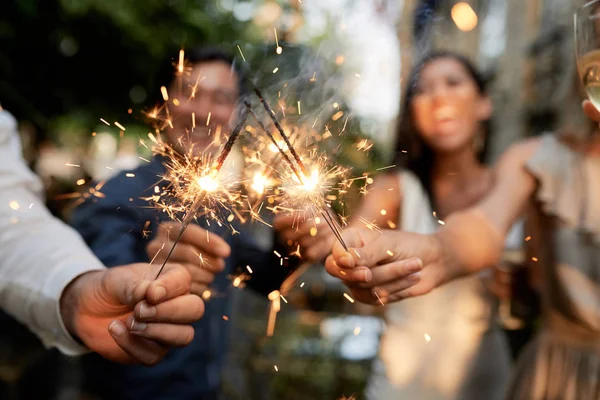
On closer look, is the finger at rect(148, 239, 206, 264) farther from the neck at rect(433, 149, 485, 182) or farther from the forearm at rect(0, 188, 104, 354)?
the neck at rect(433, 149, 485, 182)

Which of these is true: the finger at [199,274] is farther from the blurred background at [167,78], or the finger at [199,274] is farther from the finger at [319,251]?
the blurred background at [167,78]

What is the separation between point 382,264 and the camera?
4.53 ft

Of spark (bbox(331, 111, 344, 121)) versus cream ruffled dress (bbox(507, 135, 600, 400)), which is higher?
spark (bbox(331, 111, 344, 121))

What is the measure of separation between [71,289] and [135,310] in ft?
1.11

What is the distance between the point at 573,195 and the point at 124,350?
1.60 metres

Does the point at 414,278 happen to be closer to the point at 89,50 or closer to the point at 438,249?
the point at 438,249

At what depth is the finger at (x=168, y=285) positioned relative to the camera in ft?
3.54

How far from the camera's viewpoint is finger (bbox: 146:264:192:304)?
1079 millimetres

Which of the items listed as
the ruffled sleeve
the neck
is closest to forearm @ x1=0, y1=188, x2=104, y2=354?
the ruffled sleeve

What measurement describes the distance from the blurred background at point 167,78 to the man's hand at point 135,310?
3.14ft

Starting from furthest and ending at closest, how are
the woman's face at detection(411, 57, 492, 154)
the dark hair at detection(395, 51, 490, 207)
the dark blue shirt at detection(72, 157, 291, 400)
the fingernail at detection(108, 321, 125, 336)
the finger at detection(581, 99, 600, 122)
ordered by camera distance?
the dark hair at detection(395, 51, 490, 207) < the woman's face at detection(411, 57, 492, 154) < the dark blue shirt at detection(72, 157, 291, 400) < the finger at detection(581, 99, 600, 122) < the fingernail at detection(108, 321, 125, 336)

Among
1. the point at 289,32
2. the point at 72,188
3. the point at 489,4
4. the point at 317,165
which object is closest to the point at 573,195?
the point at 317,165

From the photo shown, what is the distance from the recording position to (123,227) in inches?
75.5

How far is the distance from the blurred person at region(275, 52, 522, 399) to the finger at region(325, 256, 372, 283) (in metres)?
0.96
